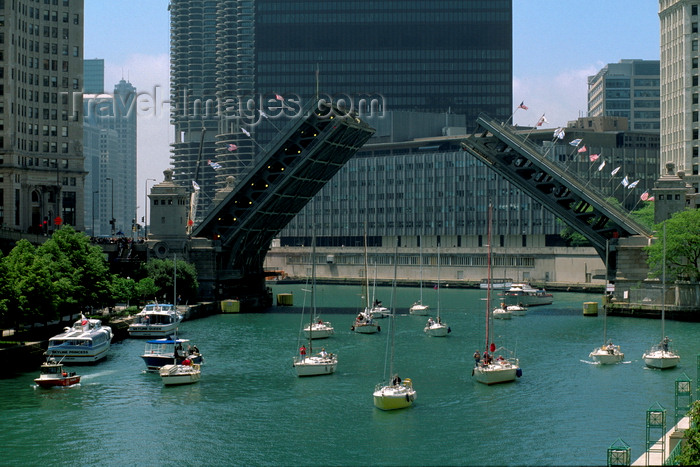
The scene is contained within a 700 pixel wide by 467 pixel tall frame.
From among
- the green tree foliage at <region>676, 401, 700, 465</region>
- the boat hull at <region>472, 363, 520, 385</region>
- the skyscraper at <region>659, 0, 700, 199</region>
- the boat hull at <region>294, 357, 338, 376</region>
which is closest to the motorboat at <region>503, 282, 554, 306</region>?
the skyscraper at <region>659, 0, 700, 199</region>

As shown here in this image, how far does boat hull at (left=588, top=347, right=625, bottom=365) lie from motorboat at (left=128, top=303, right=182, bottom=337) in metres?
26.8

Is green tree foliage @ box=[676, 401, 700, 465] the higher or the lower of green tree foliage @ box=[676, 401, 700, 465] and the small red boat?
the higher

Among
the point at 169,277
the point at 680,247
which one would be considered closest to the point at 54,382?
the point at 169,277

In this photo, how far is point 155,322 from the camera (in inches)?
2798

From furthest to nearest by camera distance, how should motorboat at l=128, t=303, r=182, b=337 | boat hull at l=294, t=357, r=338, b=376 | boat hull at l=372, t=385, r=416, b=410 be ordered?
motorboat at l=128, t=303, r=182, b=337, boat hull at l=294, t=357, r=338, b=376, boat hull at l=372, t=385, r=416, b=410

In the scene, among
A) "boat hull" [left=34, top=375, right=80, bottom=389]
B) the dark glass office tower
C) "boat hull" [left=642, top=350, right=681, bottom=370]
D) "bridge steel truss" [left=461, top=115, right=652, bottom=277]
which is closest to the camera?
"boat hull" [left=34, top=375, right=80, bottom=389]

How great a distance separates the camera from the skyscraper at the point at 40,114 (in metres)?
105

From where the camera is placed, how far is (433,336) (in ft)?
239

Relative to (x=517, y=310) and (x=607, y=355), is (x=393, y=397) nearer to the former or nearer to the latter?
(x=607, y=355)

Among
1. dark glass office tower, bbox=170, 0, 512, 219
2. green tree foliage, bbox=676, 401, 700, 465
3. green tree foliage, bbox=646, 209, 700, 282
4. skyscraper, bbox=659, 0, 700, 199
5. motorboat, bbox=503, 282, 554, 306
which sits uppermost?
dark glass office tower, bbox=170, 0, 512, 219

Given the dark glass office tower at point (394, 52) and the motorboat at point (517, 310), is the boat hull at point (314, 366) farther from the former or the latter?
the dark glass office tower at point (394, 52)

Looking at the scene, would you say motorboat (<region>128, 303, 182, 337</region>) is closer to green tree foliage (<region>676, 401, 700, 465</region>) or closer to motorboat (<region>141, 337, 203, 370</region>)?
motorboat (<region>141, 337, 203, 370</region>)

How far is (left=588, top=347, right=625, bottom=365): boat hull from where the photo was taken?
5818 centimetres

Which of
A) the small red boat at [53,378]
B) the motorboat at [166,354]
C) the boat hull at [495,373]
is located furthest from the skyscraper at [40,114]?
the boat hull at [495,373]
